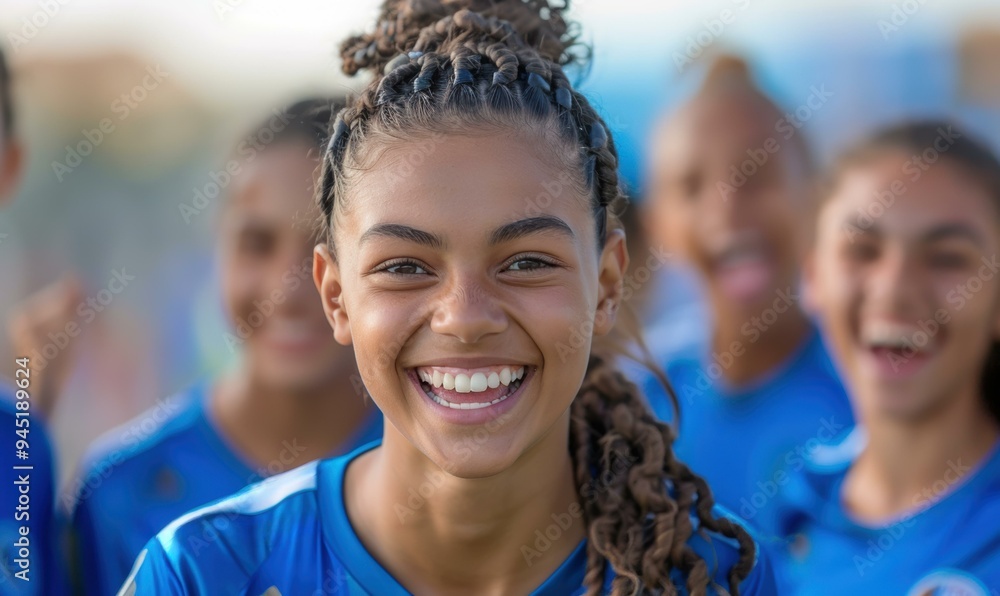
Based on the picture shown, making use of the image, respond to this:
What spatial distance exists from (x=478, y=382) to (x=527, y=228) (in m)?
0.30

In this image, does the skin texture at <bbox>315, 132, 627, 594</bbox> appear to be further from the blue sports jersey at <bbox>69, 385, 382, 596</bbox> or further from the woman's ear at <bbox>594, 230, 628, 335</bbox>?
the blue sports jersey at <bbox>69, 385, 382, 596</bbox>

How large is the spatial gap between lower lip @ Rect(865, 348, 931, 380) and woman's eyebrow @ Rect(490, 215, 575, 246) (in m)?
2.01

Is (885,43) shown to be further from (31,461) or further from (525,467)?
(31,461)

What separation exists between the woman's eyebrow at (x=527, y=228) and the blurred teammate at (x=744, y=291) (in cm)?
228

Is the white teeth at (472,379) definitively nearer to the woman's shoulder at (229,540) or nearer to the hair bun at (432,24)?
the woman's shoulder at (229,540)

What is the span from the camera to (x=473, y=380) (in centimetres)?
178

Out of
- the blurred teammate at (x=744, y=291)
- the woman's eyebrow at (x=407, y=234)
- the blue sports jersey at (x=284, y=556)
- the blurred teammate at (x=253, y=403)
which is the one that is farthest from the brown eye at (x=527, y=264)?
the blurred teammate at (x=744, y=291)

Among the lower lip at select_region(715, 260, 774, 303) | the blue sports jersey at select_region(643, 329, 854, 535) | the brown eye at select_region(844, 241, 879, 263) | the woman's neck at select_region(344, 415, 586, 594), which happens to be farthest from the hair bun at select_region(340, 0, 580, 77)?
the lower lip at select_region(715, 260, 774, 303)

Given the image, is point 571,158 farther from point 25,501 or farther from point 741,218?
point 741,218

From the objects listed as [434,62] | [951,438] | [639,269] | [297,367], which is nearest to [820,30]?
[639,269]

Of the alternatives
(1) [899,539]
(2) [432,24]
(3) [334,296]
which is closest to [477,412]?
(3) [334,296]

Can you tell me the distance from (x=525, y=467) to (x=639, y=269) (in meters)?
2.34

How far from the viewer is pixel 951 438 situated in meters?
3.31

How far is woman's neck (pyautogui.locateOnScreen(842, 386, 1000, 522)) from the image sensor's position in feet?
10.7
